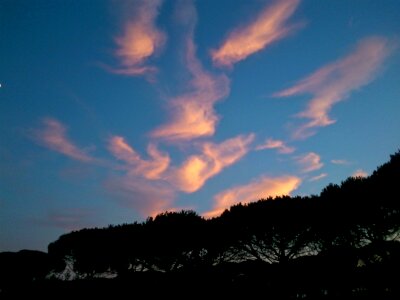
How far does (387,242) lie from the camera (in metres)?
35.0

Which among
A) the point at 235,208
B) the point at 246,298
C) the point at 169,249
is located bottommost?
the point at 246,298

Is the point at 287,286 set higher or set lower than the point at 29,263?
lower

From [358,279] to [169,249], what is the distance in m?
27.8

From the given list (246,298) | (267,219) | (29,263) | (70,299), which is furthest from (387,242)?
(29,263)

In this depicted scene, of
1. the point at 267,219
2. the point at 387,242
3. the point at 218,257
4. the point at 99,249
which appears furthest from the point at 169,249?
the point at 387,242

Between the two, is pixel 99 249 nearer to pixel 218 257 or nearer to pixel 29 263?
pixel 29 263

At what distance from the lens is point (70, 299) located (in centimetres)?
2912

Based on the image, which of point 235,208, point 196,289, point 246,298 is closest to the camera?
point 246,298

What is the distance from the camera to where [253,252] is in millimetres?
44500

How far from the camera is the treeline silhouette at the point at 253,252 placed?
25188mm

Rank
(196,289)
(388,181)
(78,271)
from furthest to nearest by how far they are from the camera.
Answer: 1. (78,271)
2. (388,181)
3. (196,289)

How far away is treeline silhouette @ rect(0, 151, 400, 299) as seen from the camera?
82.6 feet

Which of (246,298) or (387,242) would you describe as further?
(387,242)

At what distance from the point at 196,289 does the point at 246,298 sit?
15.1 ft
